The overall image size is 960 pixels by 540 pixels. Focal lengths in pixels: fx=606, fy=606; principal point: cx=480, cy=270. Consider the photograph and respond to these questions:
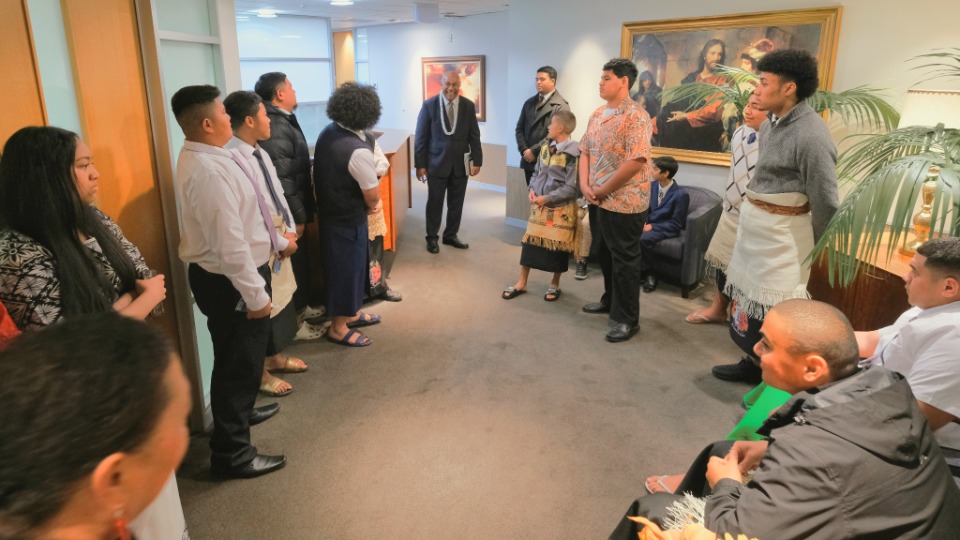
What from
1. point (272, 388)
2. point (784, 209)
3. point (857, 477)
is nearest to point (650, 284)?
point (784, 209)

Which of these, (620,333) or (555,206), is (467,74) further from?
(620,333)

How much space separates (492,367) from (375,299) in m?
1.36

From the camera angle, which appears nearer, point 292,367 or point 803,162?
point 803,162

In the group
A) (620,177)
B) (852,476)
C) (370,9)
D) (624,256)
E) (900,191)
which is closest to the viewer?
(852,476)

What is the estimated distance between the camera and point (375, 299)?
14.5ft

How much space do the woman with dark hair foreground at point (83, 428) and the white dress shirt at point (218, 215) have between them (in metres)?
1.41

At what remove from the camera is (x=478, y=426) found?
Result: 2812mm

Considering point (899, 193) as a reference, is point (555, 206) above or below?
below

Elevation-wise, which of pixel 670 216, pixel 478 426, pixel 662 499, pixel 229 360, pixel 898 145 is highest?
pixel 898 145

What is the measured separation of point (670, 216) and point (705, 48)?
1.36 metres

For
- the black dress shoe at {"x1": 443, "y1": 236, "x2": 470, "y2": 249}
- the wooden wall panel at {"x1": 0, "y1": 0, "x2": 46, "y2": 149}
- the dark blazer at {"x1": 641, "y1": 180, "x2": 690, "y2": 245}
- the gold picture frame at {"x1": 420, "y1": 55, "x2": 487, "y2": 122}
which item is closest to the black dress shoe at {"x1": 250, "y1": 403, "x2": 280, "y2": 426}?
the wooden wall panel at {"x1": 0, "y1": 0, "x2": 46, "y2": 149}

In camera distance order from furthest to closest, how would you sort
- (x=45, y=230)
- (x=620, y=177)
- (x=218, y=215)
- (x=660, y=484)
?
(x=620, y=177) < (x=660, y=484) < (x=218, y=215) < (x=45, y=230)

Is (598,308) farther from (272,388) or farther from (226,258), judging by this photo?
(226,258)

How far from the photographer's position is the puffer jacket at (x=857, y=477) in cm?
112
